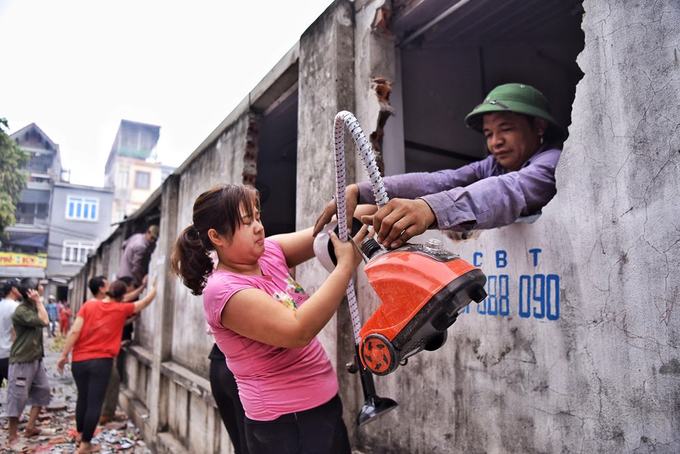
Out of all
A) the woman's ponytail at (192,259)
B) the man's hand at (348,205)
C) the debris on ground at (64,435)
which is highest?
the man's hand at (348,205)

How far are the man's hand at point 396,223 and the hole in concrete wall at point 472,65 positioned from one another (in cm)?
194

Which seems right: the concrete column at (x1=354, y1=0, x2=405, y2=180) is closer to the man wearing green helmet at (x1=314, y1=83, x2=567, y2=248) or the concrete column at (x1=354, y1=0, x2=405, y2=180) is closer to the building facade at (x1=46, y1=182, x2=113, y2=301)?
the man wearing green helmet at (x1=314, y1=83, x2=567, y2=248)

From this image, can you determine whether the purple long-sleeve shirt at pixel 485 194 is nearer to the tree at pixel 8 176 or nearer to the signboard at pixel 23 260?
the tree at pixel 8 176

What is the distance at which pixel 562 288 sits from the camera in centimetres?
177

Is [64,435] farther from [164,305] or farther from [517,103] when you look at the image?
[517,103]

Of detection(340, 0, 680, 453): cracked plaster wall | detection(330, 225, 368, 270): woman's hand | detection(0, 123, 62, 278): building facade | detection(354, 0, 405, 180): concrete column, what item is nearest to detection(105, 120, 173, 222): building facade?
detection(0, 123, 62, 278): building facade

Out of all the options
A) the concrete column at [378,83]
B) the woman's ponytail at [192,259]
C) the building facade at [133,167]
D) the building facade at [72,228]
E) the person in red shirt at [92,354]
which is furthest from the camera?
the building facade at [133,167]

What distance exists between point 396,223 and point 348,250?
40 cm

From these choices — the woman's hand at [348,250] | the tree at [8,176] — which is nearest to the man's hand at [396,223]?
the woman's hand at [348,250]

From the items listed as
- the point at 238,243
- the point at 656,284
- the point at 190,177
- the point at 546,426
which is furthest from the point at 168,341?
the point at 656,284

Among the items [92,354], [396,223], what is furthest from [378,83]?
[92,354]

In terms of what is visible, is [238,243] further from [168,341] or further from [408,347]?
[168,341]

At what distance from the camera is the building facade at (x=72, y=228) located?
109 feet

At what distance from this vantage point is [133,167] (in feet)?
129
